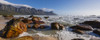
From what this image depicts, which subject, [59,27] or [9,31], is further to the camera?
[59,27]

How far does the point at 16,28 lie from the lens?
5438mm

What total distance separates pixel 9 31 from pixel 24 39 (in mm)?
1804

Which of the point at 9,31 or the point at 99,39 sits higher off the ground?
the point at 9,31

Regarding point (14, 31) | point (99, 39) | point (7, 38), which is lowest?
point (99, 39)

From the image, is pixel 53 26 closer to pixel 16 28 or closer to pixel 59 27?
pixel 59 27

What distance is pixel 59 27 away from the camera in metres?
8.70

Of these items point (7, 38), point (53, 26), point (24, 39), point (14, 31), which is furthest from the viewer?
point (53, 26)

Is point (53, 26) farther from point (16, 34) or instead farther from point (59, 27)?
point (16, 34)

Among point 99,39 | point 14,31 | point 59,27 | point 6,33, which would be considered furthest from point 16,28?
point 99,39

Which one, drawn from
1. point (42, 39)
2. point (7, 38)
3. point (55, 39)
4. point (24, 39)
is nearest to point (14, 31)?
point (7, 38)

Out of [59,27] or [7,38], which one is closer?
[7,38]

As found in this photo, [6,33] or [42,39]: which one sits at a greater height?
[6,33]

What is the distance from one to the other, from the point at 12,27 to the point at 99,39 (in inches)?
271

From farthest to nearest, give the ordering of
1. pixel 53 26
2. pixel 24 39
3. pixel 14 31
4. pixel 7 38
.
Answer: pixel 53 26
pixel 14 31
pixel 7 38
pixel 24 39
